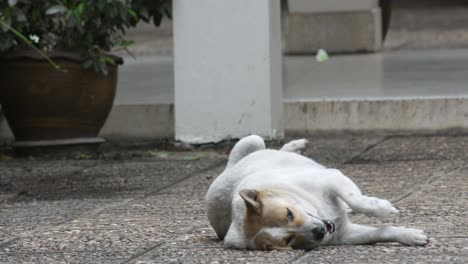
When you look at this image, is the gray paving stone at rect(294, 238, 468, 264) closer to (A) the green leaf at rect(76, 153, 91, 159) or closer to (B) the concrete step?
(A) the green leaf at rect(76, 153, 91, 159)

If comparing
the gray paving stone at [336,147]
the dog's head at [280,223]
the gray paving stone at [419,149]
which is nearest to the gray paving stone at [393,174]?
the gray paving stone at [419,149]

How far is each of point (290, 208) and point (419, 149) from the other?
14.5 ft

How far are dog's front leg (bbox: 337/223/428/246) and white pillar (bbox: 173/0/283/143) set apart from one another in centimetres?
430

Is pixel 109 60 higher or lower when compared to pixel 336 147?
higher

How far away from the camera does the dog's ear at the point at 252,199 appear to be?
17.3ft

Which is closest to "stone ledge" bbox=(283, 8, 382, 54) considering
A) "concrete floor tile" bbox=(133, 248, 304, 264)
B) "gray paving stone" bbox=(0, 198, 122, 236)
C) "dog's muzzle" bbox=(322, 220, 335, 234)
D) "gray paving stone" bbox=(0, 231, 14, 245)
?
"gray paving stone" bbox=(0, 198, 122, 236)

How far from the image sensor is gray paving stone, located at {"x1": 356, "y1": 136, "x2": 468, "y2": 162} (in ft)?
29.9

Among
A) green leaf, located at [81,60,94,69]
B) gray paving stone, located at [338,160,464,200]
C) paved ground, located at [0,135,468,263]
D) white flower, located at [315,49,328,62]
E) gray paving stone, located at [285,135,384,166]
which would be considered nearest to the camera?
paved ground, located at [0,135,468,263]

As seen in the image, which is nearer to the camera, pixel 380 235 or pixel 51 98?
Answer: pixel 380 235

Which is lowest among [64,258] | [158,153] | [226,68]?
[158,153]

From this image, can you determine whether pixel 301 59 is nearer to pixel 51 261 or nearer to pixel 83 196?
pixel 83 196

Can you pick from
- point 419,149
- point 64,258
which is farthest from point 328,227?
point 419,149

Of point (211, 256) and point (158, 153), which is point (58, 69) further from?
point (211, 256)

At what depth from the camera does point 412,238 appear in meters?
5.53
